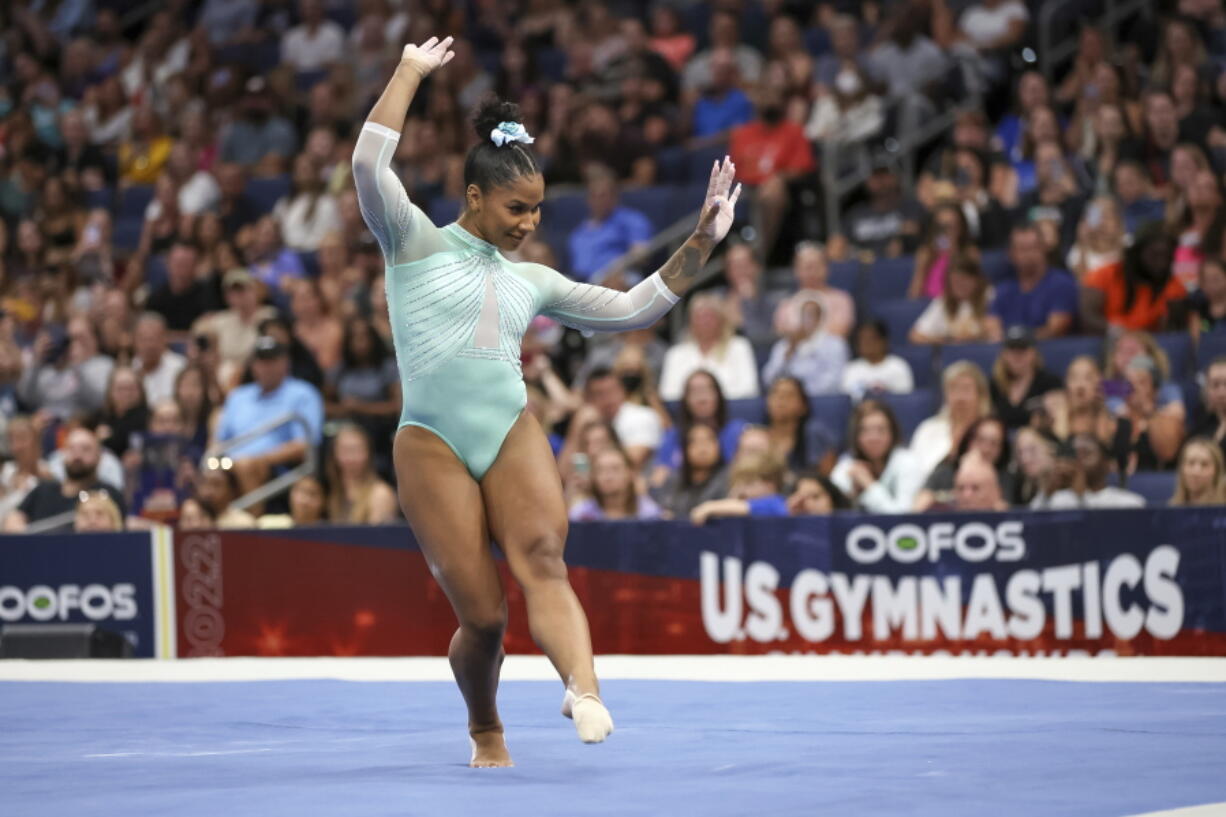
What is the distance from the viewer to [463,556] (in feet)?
17.1

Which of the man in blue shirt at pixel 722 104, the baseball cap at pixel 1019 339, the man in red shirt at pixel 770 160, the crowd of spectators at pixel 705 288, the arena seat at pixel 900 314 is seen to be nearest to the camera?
the crowd of spectators at pixel 705 288

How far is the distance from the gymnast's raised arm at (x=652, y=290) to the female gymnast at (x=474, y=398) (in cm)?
20

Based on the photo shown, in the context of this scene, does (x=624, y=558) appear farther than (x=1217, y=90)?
No

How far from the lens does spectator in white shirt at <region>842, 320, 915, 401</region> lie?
36.1 feet

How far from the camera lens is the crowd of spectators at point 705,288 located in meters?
10.0

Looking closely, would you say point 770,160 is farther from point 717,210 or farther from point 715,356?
point 717,210

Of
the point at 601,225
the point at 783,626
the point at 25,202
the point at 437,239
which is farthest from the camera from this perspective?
the point at 25,202

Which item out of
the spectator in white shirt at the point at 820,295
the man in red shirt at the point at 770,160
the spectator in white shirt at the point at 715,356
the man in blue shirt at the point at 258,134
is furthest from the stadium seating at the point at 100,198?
the spectator in white shirt at the point at 820,295

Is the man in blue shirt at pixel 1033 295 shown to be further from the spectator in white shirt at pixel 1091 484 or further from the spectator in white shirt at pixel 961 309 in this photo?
the spectator in white shirt at pixel 1091 484

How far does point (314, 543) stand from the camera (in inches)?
399

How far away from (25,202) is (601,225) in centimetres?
589

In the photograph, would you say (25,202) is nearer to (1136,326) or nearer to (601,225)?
(601,225)

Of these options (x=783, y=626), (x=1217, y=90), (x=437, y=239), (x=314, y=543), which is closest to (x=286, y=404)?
(x=314, y=543)

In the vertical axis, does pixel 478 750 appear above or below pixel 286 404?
below
